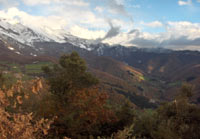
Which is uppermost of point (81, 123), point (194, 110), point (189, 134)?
point (194, 110)

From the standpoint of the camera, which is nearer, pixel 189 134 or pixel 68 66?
pixel 189 134

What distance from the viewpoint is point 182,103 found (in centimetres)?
1906

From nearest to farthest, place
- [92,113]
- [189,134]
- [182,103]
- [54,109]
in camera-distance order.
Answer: [189,134] → [182,103] → [92,113] → [54,109]

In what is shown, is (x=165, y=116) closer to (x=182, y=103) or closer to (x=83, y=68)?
(x=182, y=103)

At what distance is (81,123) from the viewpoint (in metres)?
20.2

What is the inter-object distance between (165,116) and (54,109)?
42.1 feet

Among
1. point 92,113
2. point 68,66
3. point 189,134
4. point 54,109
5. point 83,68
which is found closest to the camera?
point 189,134

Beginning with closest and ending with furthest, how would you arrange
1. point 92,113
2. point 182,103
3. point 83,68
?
point 182,103 → point 92,113 → point 83,68

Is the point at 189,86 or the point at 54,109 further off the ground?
the point at 189,86

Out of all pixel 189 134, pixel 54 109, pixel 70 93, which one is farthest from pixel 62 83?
pixel 189 134

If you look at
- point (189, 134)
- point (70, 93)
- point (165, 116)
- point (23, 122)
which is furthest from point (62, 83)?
point (23, 122)

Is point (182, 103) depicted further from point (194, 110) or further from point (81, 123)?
point (81, 123)

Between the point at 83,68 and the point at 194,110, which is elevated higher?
the point at 83,68

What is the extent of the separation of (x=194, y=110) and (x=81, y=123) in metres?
11.9
